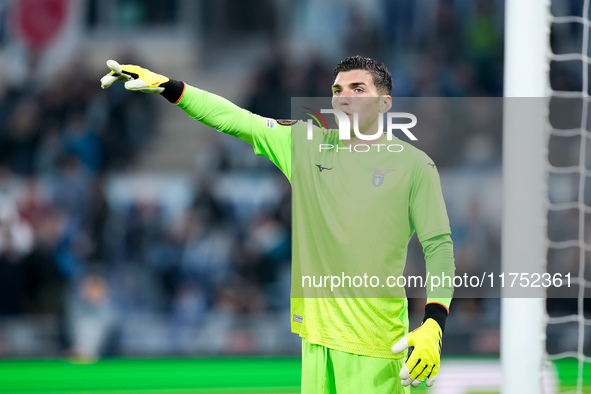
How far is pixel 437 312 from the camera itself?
2754 millimetres

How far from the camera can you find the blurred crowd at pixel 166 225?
7160 mm

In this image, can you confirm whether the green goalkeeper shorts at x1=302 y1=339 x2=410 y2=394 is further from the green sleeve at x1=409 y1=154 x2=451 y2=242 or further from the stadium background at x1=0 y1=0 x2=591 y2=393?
the stadium background at x1=0 y1=0 x2=591 y2=393

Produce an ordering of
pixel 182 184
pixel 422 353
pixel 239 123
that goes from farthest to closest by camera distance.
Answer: pixel 182 184 → pixel 239 123 → pixel 422 353

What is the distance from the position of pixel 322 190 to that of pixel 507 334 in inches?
36.6

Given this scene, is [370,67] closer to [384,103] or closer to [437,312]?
[384,103]

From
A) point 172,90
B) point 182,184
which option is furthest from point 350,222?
point 182,184

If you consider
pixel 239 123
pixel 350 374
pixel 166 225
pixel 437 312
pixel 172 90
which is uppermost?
pixel 172 90

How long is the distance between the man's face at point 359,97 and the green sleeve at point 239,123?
0.28 meters

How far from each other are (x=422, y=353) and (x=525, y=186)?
0.83 meters

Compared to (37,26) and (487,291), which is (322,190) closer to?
(487,291)

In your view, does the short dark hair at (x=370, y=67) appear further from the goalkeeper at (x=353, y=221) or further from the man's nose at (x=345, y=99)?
the man's nose at (x=345, y=99)

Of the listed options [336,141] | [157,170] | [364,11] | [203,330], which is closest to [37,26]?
[157,170]

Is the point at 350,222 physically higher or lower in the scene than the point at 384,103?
lower

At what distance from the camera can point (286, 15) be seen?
1042cm
